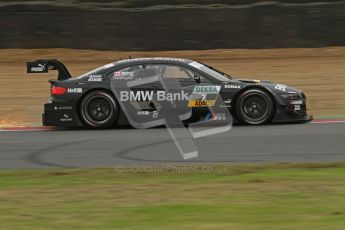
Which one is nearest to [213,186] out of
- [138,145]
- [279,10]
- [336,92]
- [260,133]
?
[138,145]

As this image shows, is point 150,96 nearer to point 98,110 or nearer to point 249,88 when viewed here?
point 98,110

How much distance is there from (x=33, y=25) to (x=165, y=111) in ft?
44.1

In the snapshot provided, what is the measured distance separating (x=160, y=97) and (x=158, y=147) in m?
2.35

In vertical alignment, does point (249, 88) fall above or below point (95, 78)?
below

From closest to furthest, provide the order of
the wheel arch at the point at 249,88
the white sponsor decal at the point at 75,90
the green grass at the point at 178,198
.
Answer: the green grass at the point at 178,198 < the wheel arch at the point at 249,88 < the white sponsor decal at the point at 75,90

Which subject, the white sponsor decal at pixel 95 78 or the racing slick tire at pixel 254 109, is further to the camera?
the white sponsor decal at pixel 95 78

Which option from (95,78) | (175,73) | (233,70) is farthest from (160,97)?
(233,70)

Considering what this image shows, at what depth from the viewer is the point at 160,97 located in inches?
Answer: 508

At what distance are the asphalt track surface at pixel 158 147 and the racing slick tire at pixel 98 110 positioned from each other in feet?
0.98

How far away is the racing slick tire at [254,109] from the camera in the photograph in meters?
12.8

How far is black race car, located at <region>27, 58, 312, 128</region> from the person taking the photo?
1279 cm

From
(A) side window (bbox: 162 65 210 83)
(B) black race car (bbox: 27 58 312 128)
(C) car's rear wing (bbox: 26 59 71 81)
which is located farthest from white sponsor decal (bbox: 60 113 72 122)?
(A) side window (bbox: 162 65 210 83)

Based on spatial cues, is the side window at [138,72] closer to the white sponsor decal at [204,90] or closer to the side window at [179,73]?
the side window at [179,73]

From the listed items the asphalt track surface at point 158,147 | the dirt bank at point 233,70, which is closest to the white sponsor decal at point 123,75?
the asphalt track surface at point 158,147
